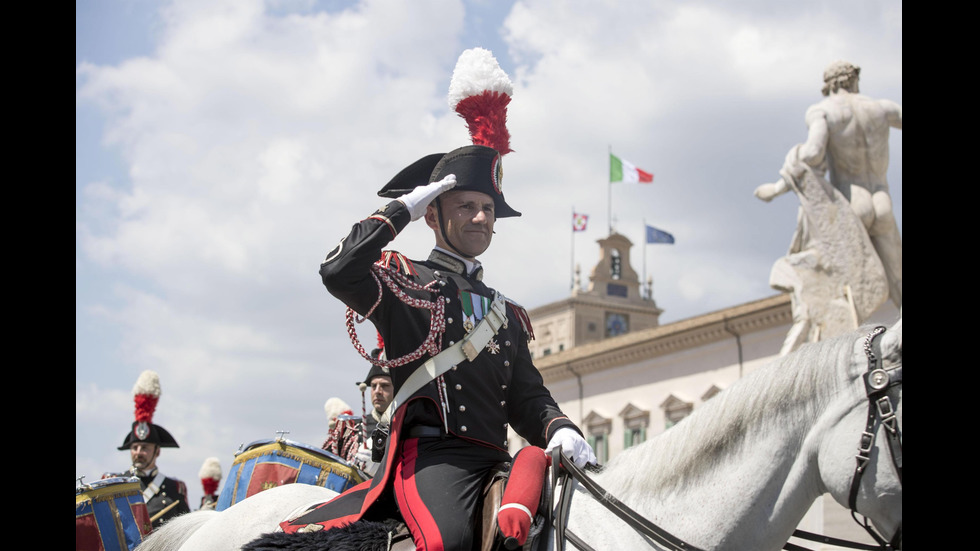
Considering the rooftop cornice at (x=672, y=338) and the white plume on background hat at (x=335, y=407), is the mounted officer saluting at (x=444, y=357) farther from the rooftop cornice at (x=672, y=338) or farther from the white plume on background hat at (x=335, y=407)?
the rooftop cornice at (x=672, y=338)

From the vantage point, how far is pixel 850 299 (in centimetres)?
1420

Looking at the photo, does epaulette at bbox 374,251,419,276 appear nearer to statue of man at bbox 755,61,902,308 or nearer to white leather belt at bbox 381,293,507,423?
white leather belt at bbox 381,293,507,423

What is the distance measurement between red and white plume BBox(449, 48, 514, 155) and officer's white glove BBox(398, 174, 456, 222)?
0.41 metres

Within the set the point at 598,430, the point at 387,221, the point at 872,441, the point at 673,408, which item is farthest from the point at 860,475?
the point at 598,430

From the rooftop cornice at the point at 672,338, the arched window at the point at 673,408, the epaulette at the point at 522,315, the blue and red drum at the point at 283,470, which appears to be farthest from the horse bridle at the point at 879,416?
the arched window at the point at 673,408

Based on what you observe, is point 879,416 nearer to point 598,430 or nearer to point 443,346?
point 443,346

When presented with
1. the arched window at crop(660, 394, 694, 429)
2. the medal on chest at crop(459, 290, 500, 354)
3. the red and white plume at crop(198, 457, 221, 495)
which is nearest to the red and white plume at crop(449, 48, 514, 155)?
the medal on chest at crop(459, 290, 500, 354)

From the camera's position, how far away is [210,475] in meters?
17.7

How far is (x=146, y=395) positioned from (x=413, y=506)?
7.33 metres

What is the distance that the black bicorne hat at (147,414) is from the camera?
10656 millimetres

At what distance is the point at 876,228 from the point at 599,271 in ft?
262
